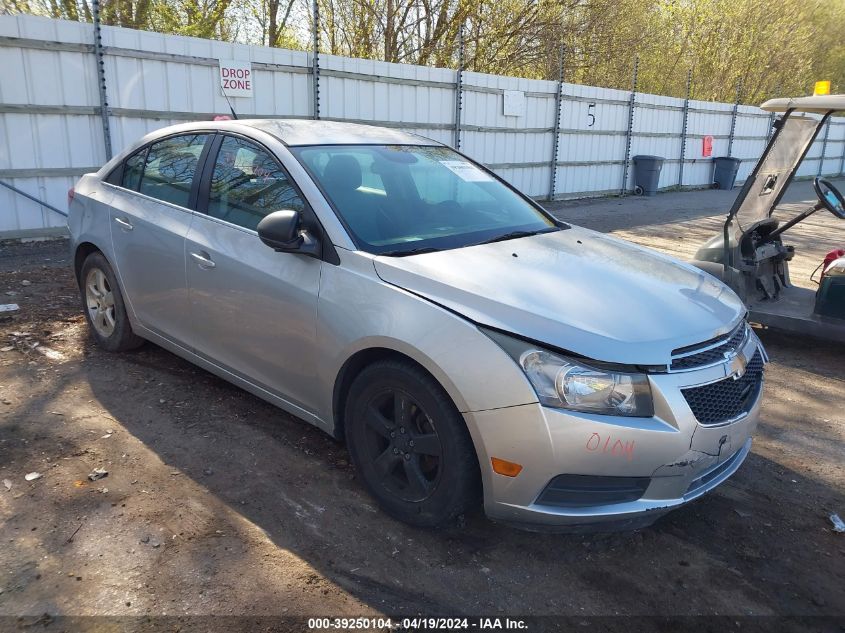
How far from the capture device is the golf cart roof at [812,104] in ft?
17.4

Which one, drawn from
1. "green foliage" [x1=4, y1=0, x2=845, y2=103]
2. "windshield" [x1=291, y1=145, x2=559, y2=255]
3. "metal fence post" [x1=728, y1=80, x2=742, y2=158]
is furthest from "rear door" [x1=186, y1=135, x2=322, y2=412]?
"metal fence post" [x1=728, y1=80, x2=742, y2=158]

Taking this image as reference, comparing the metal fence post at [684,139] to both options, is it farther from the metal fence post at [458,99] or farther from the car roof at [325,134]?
the car roof at [325,134]

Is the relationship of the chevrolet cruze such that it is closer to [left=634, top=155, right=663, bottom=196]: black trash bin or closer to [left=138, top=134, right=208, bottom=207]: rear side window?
[left=138, top=134, right=208, bottom=207]: rear side window

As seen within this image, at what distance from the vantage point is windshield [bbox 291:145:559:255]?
134 inches

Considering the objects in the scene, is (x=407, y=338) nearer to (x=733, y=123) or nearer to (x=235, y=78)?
(x=235, y=78)

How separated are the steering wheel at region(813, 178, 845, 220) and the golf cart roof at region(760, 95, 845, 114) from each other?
23.1 inches

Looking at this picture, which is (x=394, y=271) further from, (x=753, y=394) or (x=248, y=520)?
(x=753, y=394)

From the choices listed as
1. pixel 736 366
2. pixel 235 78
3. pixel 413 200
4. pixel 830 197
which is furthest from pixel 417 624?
pixel 235 78

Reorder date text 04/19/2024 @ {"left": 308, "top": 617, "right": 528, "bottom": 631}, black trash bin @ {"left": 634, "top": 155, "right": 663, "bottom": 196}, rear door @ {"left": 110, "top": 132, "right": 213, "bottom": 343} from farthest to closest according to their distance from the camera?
black trash bin @ {"left": 634, "top": 155, "right": 663, "bottom": 196} < rear door @ {"left": 110, "top": 132, "right": 213, "bottom": 343} < date text 04/19/2024 @ {"left": 308, "top": 617, "right": 528, "bottom": 631}

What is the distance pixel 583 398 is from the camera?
2576 mm

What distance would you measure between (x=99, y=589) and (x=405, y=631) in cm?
118

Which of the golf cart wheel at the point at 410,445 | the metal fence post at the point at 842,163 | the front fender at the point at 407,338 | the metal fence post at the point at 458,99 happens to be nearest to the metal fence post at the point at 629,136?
the metal fence post at the point at 458,99

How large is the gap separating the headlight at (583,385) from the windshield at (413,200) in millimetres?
925

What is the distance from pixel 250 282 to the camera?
3.56 metres
